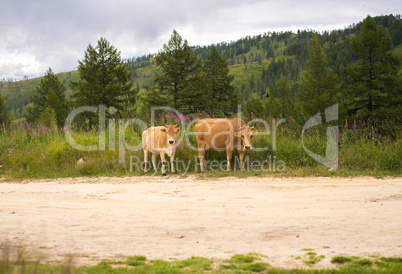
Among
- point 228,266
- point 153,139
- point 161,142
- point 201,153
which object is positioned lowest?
point 228,266

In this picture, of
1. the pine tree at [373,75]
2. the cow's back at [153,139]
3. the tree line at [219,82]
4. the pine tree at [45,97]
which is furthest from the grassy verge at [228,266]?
the pine tree at [45,97]

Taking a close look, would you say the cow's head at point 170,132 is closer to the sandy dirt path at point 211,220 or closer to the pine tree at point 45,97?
the sandy dirt path at point 211,220

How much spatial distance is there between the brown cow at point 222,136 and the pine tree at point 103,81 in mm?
35888

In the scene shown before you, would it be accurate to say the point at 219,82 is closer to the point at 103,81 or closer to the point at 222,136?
the point at 103,81

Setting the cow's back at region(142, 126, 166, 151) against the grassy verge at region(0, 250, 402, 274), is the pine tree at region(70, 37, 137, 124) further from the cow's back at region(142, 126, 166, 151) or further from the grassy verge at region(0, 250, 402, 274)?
the grassy verge at region(0, 250, 402, 274)

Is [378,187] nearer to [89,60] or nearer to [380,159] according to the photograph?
[380,159]

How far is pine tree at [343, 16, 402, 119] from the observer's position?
38.6 m

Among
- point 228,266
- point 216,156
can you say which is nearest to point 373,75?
point 216,156

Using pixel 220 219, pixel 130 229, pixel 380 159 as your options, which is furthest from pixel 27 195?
pixel 380 159

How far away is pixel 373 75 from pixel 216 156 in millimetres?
33533

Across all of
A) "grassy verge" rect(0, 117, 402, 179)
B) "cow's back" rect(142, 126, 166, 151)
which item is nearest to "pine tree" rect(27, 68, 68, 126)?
"grassy verge" rect(0, 117, 402, 179)

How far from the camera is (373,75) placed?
3972 cm

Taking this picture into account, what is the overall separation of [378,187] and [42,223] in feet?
27.7

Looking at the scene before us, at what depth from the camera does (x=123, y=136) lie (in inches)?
629
